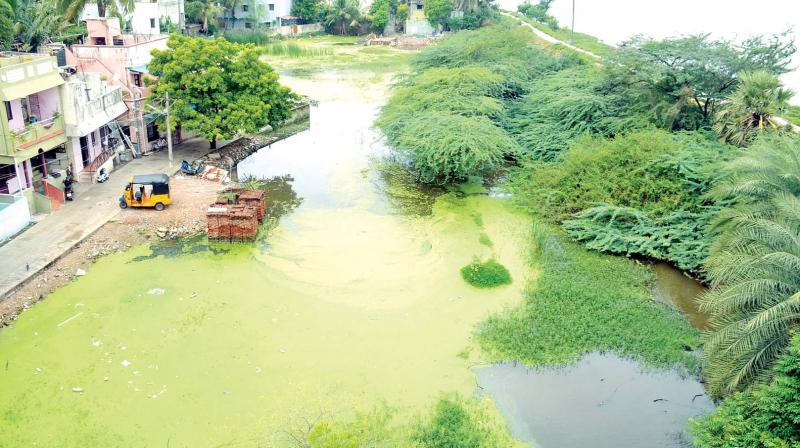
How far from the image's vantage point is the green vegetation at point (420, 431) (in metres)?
11.8

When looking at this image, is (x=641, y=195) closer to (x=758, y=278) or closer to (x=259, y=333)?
(x=758, y=278)

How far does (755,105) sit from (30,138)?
2447 centimetres

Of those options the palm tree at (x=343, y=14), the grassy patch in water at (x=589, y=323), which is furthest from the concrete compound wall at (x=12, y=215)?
the palm tree at (x=343, y=14)

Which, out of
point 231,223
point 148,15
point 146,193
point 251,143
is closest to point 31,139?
point 146,193

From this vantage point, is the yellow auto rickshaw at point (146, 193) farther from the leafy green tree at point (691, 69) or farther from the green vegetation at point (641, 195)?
the leafy green tree at point (691, 69)

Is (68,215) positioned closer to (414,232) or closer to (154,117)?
(154,117)

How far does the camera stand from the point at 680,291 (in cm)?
1788

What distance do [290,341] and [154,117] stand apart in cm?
1606

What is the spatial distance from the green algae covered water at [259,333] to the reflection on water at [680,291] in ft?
13.3

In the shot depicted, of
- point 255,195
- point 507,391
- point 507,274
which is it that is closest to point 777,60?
point 507,274

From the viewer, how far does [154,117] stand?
26641 mm

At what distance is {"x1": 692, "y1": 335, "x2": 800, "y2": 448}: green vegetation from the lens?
993 cm

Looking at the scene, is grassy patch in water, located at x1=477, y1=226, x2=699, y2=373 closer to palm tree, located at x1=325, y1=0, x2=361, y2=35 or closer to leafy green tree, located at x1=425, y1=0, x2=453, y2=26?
leafy green tree, located at x1=425, y1=0, x2=453, y2=26

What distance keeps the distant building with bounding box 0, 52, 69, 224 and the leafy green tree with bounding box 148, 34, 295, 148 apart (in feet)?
14.8
